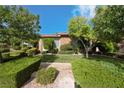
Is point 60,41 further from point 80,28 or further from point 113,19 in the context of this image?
point 113,19

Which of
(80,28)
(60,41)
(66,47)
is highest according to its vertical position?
(80,28)

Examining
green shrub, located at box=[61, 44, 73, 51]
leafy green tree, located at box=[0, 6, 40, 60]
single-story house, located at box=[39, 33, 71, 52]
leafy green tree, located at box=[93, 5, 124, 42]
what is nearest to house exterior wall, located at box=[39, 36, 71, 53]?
single-story house, located at box=[39, 33, 71, 52]

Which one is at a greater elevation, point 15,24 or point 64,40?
point 15,24

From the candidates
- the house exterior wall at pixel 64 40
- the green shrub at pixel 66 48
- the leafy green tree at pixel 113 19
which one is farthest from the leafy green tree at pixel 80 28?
the leafy green tree at pixel 113 19

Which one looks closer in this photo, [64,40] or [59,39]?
[64,40]

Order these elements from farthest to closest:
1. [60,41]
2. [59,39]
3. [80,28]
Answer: [59,39]
[60,41]
[80,28]

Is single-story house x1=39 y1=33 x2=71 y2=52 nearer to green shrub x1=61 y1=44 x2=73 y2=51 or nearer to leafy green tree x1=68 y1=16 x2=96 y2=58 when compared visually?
green shrub x1=61 y1=44 x2=73 y2=51

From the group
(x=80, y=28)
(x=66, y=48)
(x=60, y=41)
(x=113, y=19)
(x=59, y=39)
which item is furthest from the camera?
(x=59, y=39)

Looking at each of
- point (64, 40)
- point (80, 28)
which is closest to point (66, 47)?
point (64, 40)
